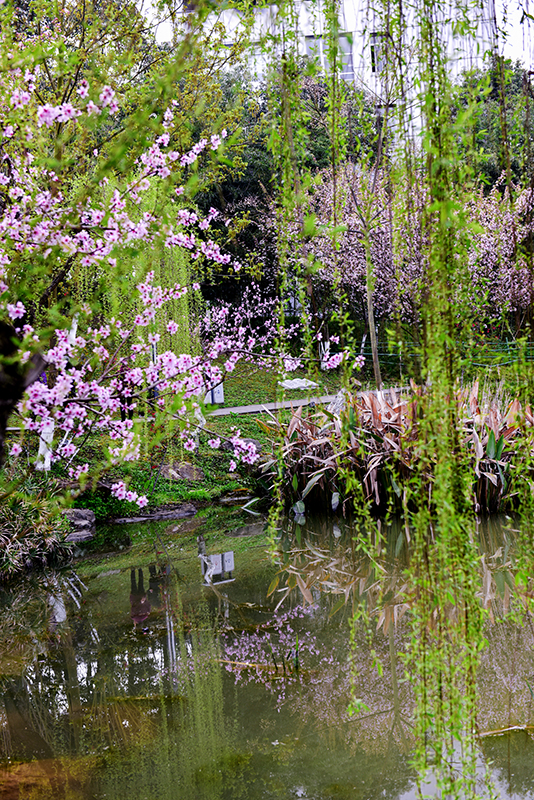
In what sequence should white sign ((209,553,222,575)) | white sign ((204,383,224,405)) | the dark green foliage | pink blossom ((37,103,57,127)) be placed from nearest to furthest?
1. pink blossom ((37,103,57,127))
2. white sign ((209,553,222,575))
3. the dark green foliage
4. white sign ((204,383,224,405))

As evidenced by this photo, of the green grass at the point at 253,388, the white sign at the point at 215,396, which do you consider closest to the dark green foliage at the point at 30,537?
the white sign at the point at 215,396

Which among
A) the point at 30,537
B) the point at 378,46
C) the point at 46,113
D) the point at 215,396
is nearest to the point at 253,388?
the point at 215,396

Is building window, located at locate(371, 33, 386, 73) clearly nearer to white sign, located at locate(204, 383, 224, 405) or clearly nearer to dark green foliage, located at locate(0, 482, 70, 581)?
dark green foliage, located at locate(0, 482, 70, 581)

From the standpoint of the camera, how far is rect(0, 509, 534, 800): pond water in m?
2.12

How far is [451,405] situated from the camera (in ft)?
5.28

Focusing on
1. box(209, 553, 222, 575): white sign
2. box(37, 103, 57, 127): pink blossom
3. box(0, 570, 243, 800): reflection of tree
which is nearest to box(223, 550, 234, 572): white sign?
box(209, 553, 222, 575): white sign

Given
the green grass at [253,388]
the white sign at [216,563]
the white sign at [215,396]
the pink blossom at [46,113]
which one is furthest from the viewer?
the green grass at [253,388]

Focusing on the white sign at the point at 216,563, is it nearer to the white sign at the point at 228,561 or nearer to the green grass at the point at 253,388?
the white sign at the point at 228,561

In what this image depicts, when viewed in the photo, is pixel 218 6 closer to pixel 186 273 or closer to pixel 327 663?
pixel 327 663

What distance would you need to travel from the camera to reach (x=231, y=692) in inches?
106

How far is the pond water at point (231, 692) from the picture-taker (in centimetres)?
212

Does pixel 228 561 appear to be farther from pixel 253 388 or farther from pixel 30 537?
pixel 253 388

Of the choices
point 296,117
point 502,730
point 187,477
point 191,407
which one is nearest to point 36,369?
point 296,117

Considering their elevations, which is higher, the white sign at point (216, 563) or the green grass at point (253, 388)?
the green grass at point (253, 388)
